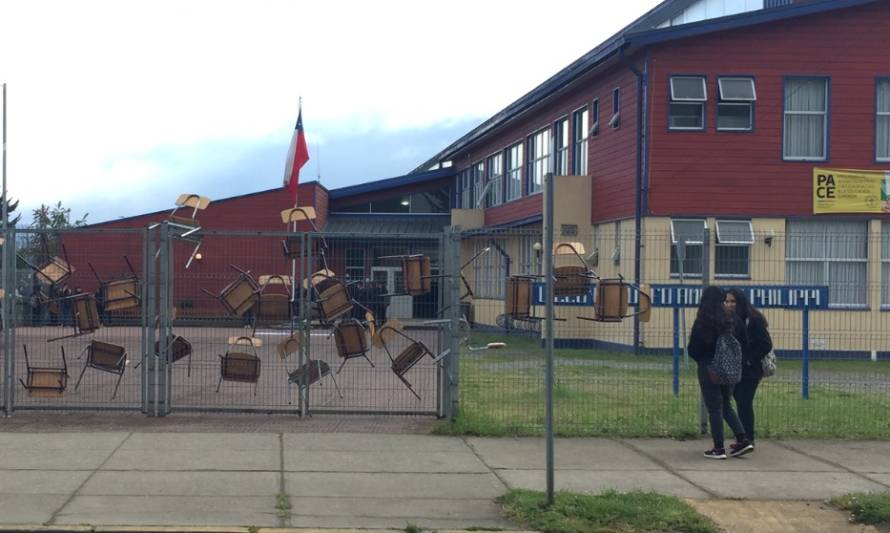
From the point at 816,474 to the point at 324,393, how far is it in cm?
645

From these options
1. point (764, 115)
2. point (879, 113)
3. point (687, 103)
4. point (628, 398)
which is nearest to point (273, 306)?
point (628, 398)

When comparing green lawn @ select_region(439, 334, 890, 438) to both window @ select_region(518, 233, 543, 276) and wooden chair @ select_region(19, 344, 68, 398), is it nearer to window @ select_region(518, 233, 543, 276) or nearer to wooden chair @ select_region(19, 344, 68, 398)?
window @ select_region(518, 233, 543, 276)

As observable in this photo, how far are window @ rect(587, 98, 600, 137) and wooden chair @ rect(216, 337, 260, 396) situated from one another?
14.3 m

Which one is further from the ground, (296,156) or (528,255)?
(296,156)

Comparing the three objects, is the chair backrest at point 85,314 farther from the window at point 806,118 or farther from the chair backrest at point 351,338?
the window at point 806,118

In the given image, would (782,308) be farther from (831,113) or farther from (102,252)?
(831,113)

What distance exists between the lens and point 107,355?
466 inches

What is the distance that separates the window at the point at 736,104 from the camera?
69.8 feet

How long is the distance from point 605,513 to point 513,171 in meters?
24.6

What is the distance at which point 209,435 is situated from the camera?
1043 cm

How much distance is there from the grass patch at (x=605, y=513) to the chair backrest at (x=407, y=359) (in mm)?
3931

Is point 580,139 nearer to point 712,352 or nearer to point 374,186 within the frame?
point 374,186

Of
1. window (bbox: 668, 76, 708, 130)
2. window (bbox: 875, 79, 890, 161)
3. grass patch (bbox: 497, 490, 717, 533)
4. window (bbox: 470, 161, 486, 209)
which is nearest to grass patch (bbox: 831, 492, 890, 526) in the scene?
grass patch (bbox: 497, 490, 717, 533)

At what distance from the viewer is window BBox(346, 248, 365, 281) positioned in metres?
11.8
